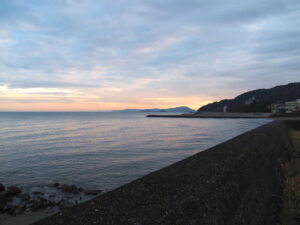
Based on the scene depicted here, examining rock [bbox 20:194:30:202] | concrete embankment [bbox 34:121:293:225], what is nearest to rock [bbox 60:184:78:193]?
rock [bbox 20:194:30:202]

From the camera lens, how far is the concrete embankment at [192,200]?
2758mm

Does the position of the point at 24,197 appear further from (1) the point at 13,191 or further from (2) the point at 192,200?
(2) the point at 192,200

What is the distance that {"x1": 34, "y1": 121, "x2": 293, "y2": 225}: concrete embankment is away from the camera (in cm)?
276

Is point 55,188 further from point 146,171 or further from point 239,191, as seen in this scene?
point 239,191

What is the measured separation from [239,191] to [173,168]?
1.54 m

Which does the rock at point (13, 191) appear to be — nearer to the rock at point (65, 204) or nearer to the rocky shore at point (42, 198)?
the rocky shore at point (42, 198)

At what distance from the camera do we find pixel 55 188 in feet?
31.4

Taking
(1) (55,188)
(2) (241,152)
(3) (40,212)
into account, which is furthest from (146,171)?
(2) (241,152)

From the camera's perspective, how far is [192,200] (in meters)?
3.26

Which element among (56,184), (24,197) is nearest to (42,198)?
(24,197)

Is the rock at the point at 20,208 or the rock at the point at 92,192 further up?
the rock at the point at 92,192

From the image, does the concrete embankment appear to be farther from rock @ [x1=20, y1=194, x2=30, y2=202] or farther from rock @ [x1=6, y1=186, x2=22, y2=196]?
rock @ [x1=6, y1=186, x2=22, y2=196]

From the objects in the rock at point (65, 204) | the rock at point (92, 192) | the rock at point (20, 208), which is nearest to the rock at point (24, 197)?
the rock at point (20, 208)

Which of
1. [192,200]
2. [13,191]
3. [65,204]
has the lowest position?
[65,204]
